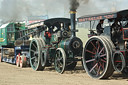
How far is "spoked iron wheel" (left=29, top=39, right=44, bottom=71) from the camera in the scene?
11.5m

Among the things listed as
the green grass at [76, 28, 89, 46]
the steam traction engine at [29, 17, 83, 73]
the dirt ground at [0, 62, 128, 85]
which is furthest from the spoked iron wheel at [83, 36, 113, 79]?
the green grass at [76, 28, 89, 46]

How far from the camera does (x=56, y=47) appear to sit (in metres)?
11.4

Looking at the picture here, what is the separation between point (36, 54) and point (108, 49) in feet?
16.8

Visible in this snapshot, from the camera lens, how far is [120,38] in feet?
27.2

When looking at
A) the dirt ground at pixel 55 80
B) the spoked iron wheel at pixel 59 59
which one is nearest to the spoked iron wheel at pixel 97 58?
the dirt ground at pixel 55 80

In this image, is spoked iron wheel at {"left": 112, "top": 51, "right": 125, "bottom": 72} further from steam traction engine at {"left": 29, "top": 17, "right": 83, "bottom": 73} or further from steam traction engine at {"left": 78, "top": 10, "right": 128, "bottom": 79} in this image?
steam traction engine at {"left": 29, "top": 17, "right": 83, "bottom": 73}

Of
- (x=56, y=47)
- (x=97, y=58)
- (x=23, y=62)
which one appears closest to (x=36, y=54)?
(x=56, y=47)

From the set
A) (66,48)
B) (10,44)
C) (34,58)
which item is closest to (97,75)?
(66,48)

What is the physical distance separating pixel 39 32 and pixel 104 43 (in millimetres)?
5492

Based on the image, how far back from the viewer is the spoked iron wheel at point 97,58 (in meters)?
7.79

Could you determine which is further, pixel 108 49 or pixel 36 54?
pixel 36 54

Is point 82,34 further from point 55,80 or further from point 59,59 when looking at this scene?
point 55,80

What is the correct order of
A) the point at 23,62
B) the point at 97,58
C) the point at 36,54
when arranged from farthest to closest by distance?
the point at 23,62 → the point at 36,54 → the point at 97,58

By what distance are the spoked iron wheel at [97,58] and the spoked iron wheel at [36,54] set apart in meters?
3.24
